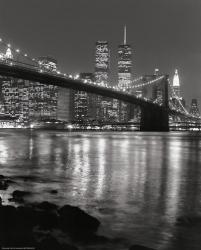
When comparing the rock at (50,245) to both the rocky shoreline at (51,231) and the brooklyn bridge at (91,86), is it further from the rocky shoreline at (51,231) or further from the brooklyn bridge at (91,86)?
the brooklyn bridge at (91,86)

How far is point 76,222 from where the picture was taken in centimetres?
961

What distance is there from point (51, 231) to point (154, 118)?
262 ft

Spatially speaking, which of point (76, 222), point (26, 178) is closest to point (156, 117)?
point (26, 178)

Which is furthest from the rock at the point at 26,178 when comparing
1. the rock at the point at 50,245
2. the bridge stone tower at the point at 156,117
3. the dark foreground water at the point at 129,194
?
the bridge stone tower at the point at 156,117

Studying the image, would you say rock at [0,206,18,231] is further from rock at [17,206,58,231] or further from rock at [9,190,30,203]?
rock at [9,190,30,203]

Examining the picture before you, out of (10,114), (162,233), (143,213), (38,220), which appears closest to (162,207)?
(143,213)

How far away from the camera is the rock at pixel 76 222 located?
Result: 9.27 meters

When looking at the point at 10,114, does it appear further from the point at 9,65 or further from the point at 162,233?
the point at 162,233

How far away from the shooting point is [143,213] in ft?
38.5

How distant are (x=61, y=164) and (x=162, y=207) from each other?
1343 centimetres

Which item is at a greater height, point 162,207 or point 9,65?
point 9,65

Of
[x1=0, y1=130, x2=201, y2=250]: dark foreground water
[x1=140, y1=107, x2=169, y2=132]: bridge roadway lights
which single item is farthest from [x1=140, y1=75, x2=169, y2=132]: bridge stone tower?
[x1=0, y1=130, x2=201, y2=250]: dark foreground water

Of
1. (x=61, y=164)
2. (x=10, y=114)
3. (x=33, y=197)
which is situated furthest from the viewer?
(x=10, y=114)

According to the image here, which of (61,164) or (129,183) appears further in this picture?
(61,164)
